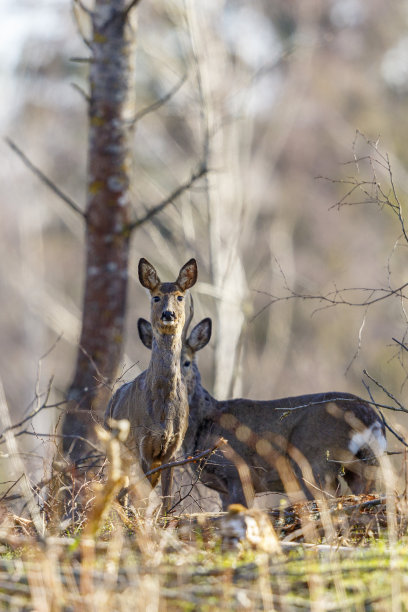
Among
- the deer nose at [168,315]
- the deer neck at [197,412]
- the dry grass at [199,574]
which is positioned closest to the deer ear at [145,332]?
the deer neck at [197,412]

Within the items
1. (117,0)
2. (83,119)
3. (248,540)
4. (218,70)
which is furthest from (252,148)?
(248,540)

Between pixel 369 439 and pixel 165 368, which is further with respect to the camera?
pixel 369 439

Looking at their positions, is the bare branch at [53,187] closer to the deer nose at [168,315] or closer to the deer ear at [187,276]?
the deer ear at [187,276]

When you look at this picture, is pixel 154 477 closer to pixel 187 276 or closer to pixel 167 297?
pixel 167 297

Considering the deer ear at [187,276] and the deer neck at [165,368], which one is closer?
the deer neck at [165,368]

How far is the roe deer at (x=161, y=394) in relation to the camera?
24.0 feet

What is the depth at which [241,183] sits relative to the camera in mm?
19844

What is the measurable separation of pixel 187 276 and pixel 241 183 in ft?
39.9

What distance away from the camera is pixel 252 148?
23938mm

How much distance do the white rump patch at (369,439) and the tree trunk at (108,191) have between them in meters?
2.50

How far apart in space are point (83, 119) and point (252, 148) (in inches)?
369

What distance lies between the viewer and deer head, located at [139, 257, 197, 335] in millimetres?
7648

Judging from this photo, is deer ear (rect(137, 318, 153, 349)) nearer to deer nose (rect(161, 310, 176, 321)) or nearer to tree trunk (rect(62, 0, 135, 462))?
tree trunk (rect(62, 0, 135, 462))

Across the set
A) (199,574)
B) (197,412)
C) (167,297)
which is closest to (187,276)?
(167,297)
